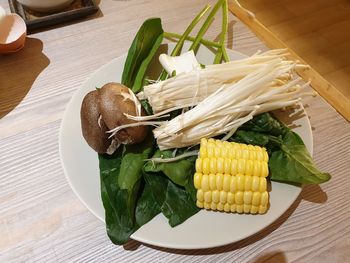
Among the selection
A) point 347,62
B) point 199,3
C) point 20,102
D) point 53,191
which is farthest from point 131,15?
point 347,62

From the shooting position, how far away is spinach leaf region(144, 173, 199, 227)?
2.48 ft

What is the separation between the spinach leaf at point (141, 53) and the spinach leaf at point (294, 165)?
402 mm

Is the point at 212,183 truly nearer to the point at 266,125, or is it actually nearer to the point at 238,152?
the point at 238,152

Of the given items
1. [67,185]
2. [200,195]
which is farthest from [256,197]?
[67,185]

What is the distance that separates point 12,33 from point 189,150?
0.77 m

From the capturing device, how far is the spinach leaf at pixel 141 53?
96cm

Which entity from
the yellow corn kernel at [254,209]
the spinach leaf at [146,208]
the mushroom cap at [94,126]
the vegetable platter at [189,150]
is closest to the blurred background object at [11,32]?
the vegetable platter at [189,150]

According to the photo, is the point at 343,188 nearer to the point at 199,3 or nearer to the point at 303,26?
the point at 199,3

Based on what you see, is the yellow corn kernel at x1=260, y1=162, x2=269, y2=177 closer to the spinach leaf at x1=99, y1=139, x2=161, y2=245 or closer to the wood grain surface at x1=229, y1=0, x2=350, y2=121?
the spinach leaf at x1=99, y1=139, x2=161, y2=245

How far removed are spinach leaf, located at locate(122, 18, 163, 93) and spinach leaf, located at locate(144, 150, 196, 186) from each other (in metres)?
0.24

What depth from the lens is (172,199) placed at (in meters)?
0.78

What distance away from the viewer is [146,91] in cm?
88

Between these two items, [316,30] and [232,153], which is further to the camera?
[316,30]

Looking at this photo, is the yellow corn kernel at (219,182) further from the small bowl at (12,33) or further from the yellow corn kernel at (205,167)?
the small bowl at (12,33)
